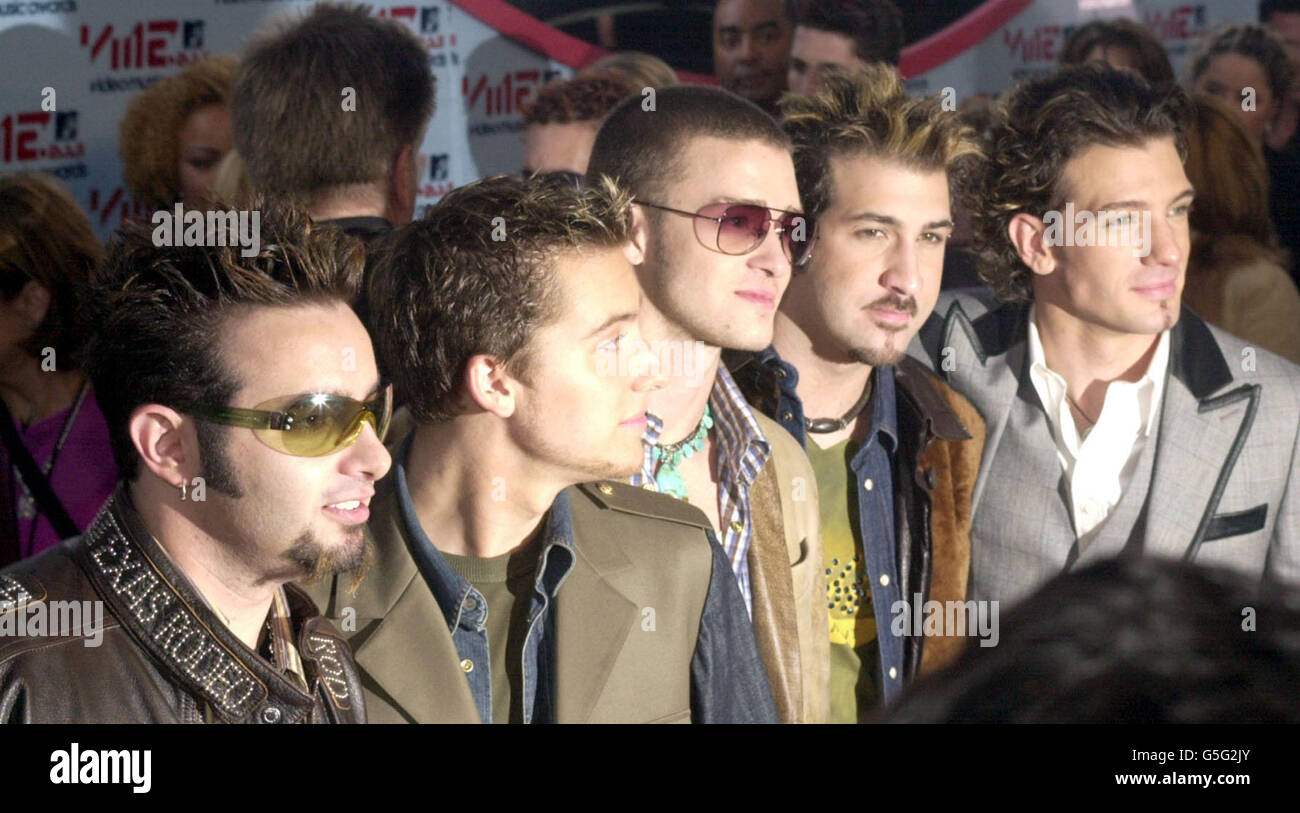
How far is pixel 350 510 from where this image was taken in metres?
2.41

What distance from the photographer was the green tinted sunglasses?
2.33 meters

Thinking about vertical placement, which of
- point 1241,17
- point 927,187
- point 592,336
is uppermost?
point 1241,17

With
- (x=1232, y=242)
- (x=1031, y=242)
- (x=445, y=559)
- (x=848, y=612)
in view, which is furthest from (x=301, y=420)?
(x=1232, y=242)

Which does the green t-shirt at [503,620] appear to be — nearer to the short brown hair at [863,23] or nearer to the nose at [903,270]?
the nose at [903,270]

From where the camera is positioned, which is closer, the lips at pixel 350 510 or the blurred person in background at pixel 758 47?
the lips at pixel 350 510

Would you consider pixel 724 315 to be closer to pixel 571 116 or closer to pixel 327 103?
pixel 327 103

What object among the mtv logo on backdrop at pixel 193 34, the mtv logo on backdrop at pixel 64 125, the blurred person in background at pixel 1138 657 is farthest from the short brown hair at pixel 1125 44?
the blurred person in background at pixel 1138 657

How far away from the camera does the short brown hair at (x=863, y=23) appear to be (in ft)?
14.6

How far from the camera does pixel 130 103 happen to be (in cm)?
445

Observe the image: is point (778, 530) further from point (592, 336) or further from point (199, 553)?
point (199, 553)

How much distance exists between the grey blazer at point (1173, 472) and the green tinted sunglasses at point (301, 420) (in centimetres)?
177

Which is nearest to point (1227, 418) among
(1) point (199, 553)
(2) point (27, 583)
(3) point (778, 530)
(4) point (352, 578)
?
(3) point (778, 530)

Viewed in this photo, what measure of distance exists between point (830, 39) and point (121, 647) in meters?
3.05

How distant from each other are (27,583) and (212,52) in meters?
2.91
